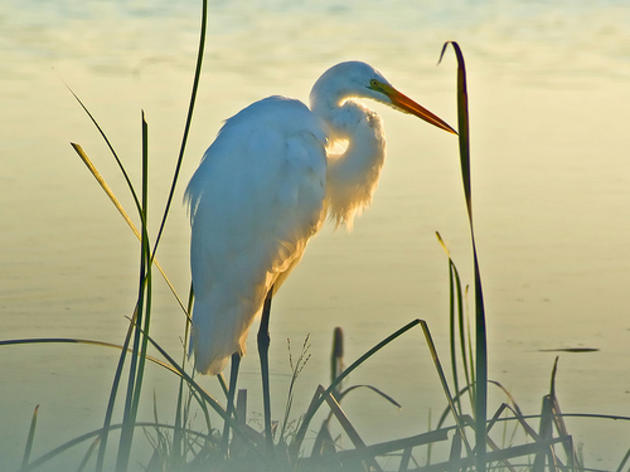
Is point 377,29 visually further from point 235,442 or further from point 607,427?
point 235,442

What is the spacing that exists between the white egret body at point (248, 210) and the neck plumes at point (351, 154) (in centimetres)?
9

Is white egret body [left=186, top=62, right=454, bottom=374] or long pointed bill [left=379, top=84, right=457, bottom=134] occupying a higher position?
long pointed bill [left=379, top=84, right=457, bottom=134]

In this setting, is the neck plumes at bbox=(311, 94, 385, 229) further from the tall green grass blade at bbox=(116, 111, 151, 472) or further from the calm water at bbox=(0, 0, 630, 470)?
the tall green grass blade at bbox=(116, 111, 151, 472)

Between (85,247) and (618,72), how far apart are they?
5.01 meters

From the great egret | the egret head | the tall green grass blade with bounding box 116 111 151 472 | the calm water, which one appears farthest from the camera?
the calm water

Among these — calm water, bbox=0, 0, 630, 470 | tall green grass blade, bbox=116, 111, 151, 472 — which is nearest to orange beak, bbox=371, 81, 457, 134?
calm water, bbox=0, 0, 630, 470

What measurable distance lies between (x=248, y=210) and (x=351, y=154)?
586 millimetres

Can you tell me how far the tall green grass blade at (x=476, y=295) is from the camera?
2.08 meters

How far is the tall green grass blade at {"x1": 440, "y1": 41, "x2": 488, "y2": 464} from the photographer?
2084 mm

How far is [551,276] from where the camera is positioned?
5410 mm

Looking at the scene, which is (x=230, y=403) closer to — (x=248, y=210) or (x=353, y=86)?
(x=248, y=210)

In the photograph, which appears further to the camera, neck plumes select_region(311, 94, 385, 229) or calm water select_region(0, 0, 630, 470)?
calm water select_region(0, 0, 630, 470)

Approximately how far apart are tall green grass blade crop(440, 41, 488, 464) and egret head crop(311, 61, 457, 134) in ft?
6.26

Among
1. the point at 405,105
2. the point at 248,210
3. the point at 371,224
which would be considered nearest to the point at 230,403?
the point at 248,210
